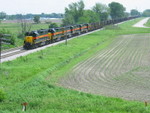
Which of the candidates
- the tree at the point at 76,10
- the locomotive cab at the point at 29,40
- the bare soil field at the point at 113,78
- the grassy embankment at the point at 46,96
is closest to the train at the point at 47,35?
the locomotive cab at the point at 29,40

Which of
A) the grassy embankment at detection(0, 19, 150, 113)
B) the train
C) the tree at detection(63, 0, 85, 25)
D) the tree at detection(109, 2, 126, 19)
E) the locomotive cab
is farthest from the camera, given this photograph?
the tree at detection(109, 2, 126, 19)

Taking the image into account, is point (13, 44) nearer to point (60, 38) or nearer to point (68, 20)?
point (60, 38)

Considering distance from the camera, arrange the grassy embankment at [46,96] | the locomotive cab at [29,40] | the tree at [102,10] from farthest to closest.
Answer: the tree at [102,10], the locomotive cab at [29,40], the grassy embankment at [46,96]

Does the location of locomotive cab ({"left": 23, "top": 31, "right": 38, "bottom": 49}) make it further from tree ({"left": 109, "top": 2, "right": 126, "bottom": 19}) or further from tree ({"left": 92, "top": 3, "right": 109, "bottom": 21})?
tree ({"left": 109, "top": 2, "right": 126, "bottom": 19})

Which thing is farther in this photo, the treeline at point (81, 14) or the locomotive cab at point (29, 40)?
the treeline at point (81, 14)

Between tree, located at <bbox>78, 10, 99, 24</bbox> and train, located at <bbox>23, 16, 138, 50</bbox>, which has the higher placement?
tree, located at <bbox>78, 10, 99, 24</bbox>

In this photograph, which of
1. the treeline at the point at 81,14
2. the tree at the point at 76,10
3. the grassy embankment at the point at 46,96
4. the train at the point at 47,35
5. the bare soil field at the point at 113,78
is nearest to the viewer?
the grassy embankment at the point at 46,96

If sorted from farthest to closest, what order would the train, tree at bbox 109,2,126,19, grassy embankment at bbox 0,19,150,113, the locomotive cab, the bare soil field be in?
tree at bbox 109,2,126,19 → the train → the locomotive cab → the bare soil field → grassy embankment at bbox 0,19,150,113

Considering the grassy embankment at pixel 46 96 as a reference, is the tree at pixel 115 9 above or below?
above

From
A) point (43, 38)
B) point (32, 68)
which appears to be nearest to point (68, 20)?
point (43, 38)

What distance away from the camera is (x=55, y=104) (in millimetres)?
17688

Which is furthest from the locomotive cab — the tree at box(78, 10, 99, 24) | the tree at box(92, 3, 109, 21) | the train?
the tree at box(92, 3, 109, 21)

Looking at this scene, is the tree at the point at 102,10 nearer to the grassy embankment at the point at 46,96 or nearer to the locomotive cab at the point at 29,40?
the locomotive cab at the point at 29,40

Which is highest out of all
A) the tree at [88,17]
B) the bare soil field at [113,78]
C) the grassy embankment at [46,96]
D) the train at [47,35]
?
the tree at [88,17]
